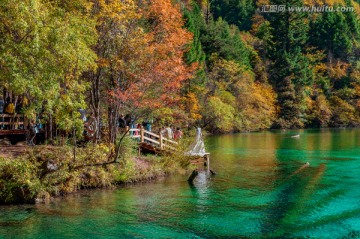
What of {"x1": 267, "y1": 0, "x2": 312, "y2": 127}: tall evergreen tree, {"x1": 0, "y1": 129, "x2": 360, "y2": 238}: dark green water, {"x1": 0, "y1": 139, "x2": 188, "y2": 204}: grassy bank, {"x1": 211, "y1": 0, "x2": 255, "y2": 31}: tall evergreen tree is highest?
{"x1": 211, "y1": 0, "x2": 255, "y2": 31}: tall evergreen tree

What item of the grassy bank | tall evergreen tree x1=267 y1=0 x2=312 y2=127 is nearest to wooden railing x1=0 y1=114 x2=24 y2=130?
the grassy bank

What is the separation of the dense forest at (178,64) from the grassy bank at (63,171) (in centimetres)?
154

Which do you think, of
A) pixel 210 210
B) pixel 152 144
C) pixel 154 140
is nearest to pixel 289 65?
pixel 152 144

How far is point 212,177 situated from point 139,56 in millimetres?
7537

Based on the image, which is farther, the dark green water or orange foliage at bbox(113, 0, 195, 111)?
orange foliage at bbox(113, 0, 195, 111)

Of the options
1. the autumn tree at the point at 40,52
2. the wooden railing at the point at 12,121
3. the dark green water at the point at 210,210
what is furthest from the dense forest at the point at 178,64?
the dark green water at the point at 210,210

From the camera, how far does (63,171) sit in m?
18.5

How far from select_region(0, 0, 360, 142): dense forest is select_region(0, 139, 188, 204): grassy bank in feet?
5.06

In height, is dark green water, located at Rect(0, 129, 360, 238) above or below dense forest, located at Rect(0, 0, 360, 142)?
below

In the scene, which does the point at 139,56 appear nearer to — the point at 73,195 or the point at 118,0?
the point at 118,0

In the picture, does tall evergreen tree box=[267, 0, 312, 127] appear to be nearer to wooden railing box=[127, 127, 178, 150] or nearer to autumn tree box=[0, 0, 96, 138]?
wooden railing box=[127, 127, 178, 150]

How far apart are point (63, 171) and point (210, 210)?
6.24 m

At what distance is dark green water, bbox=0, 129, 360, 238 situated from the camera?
1409cm

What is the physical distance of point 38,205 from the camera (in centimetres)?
1706
